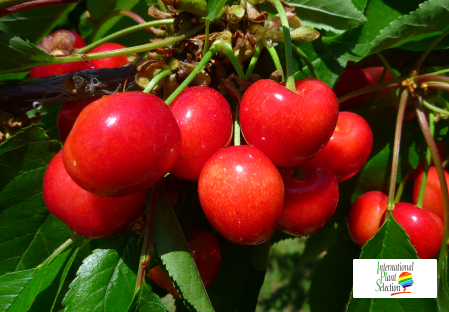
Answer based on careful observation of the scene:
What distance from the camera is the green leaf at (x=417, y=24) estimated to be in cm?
81

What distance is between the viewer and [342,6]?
83 cm

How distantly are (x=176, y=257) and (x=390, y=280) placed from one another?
1.70 feet

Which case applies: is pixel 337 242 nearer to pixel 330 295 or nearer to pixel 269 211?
pixel 330 295

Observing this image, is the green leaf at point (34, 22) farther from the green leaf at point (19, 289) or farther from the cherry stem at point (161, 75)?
the green leaf at point (19, 289)

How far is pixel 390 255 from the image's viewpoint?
2.72ft

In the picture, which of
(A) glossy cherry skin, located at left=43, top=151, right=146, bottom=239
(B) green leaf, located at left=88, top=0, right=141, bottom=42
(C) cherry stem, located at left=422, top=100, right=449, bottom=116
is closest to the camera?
(A) glossy cherry skin, located at left=43, top=151, right=146, bottom=239

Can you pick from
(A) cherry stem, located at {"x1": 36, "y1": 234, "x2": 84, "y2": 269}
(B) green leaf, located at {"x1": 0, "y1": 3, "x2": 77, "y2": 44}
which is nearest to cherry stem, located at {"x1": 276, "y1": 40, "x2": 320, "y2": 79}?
(A) cherry stem, located at {"x1": 36, "y1": 234, "x2": 84, "y2": 269}

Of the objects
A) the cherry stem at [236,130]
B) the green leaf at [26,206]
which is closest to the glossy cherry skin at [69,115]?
the green leaf at [26,206]

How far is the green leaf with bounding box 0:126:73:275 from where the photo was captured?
2.68 ft

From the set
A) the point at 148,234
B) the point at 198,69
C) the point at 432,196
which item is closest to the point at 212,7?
the point at 198,69

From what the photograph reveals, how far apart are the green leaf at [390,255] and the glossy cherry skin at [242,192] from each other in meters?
0.33

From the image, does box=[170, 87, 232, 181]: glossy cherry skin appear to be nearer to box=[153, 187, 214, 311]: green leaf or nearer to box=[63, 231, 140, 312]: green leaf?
box=[153, 187, 214, 311]: green leaf

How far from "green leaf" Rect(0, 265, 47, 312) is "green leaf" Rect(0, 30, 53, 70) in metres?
0.45

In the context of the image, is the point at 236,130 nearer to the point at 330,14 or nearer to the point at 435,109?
the point at 330,14
